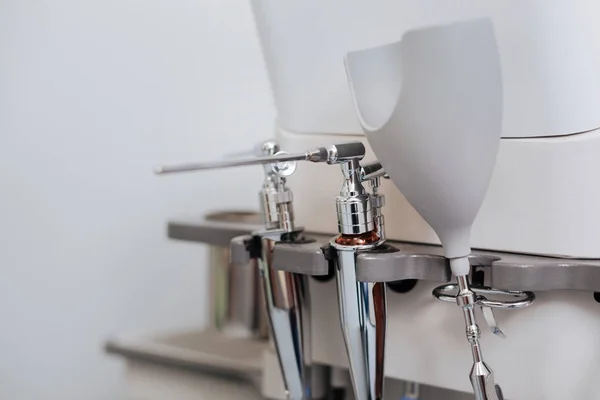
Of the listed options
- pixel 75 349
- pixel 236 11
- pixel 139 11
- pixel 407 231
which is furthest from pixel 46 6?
pixel 407 231

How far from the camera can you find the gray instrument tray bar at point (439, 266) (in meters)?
0.41

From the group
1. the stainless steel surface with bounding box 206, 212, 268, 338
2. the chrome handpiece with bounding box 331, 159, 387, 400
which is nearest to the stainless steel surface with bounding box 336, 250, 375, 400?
the chrome handpiece with bounding box 331, 159, 387, 400

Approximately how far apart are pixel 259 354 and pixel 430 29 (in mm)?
393

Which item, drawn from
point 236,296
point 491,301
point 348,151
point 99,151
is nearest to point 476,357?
point 491,301

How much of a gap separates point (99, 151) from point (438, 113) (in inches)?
22.8

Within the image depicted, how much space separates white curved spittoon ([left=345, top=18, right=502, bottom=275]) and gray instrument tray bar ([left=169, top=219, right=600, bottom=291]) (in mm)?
24

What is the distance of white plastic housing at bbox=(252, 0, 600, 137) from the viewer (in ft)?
1.36

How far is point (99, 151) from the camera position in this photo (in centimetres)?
87

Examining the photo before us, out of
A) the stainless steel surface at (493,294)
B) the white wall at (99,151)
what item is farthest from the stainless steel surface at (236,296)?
the stainless steel surface at (493,294)

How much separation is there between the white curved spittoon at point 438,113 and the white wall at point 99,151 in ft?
1.49

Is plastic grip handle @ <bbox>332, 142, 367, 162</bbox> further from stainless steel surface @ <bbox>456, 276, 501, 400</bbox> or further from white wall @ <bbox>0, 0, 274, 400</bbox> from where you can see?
white wall @ <bbox>0, 0, 274, 400</bbox>

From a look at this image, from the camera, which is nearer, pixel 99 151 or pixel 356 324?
pixel 356 324

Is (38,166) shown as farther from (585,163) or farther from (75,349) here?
(585,163)

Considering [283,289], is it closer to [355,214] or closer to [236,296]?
[355,214]
